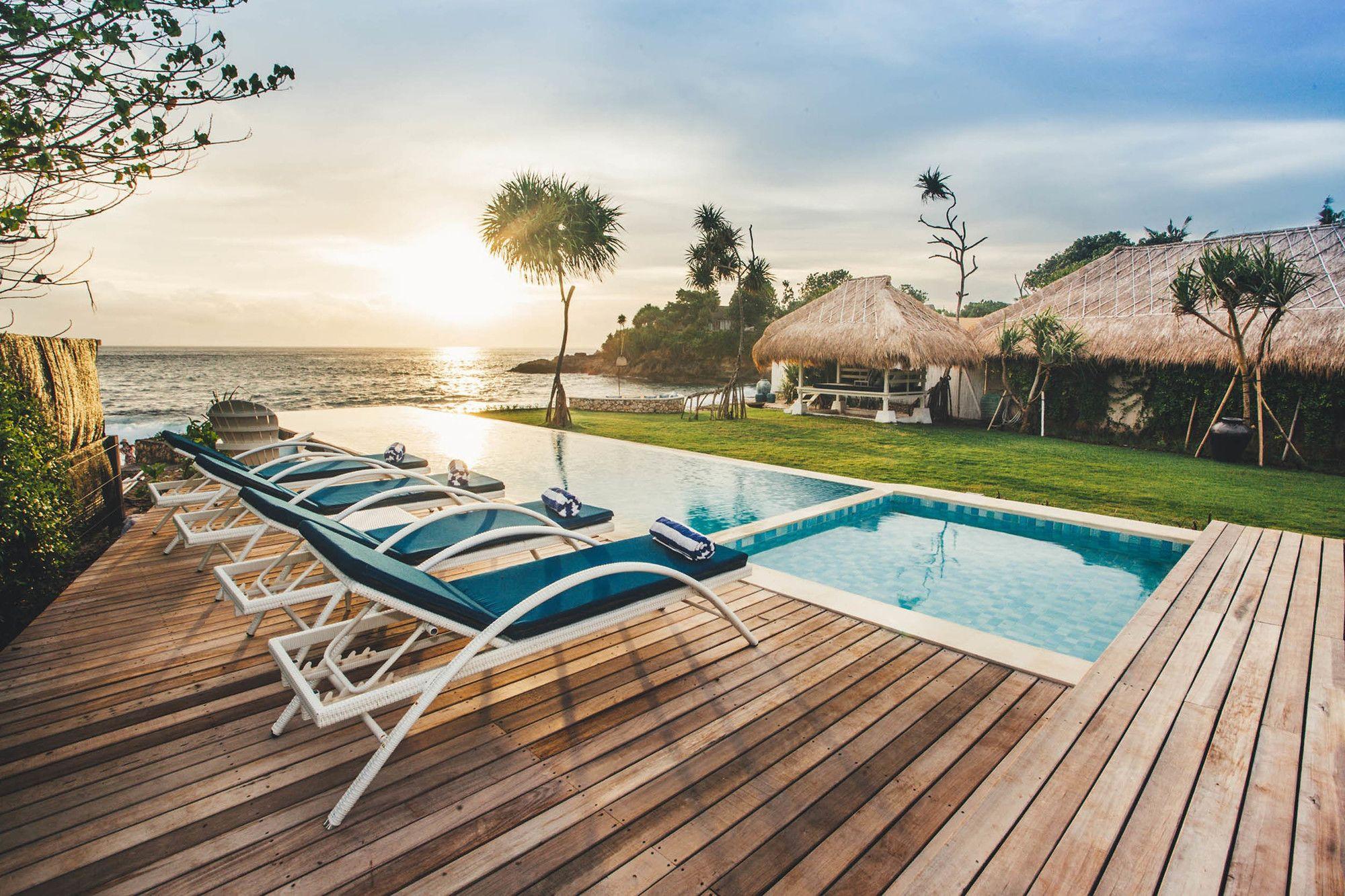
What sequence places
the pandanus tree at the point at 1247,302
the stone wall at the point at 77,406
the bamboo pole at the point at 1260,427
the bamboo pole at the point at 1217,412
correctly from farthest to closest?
the bamboo pole at the point at 1217,412 → the bamboo pole at the point at 1260,427 → the pandanus tree at the point at 1247,302 → the stone wall at the point at 77,406

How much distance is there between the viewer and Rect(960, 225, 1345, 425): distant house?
10.1 meters

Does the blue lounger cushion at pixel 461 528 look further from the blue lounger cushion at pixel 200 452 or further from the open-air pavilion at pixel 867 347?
the open-air pavilion at pixel 867 347

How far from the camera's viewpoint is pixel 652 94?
10.4 meters

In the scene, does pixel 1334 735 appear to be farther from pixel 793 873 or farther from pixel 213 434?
pixel 213 434

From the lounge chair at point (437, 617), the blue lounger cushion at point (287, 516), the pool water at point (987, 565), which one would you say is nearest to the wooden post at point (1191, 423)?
A: the pool water at point (987, 565)

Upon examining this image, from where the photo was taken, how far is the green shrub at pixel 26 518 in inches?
119

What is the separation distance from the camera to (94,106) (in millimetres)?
2342

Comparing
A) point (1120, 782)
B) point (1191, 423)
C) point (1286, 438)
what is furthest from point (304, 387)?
point (1120, 782)

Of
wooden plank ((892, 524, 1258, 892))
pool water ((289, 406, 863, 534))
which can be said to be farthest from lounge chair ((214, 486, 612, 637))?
wooden plank ((892, 524, 1258, 892))

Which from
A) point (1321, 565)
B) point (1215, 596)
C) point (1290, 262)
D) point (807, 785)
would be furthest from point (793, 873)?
point (1290, 262)

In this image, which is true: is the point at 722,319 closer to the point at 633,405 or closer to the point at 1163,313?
the point at 633,405

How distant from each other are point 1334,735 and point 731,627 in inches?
83.5

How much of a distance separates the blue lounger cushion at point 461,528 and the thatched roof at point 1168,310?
12.0m

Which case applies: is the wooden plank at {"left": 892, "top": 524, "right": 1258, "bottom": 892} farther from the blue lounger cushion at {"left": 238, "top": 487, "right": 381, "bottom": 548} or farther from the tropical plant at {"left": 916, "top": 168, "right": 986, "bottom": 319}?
the tropical plant at {"left": 916, "top": 168, "right": 986, "bottom": 319}
